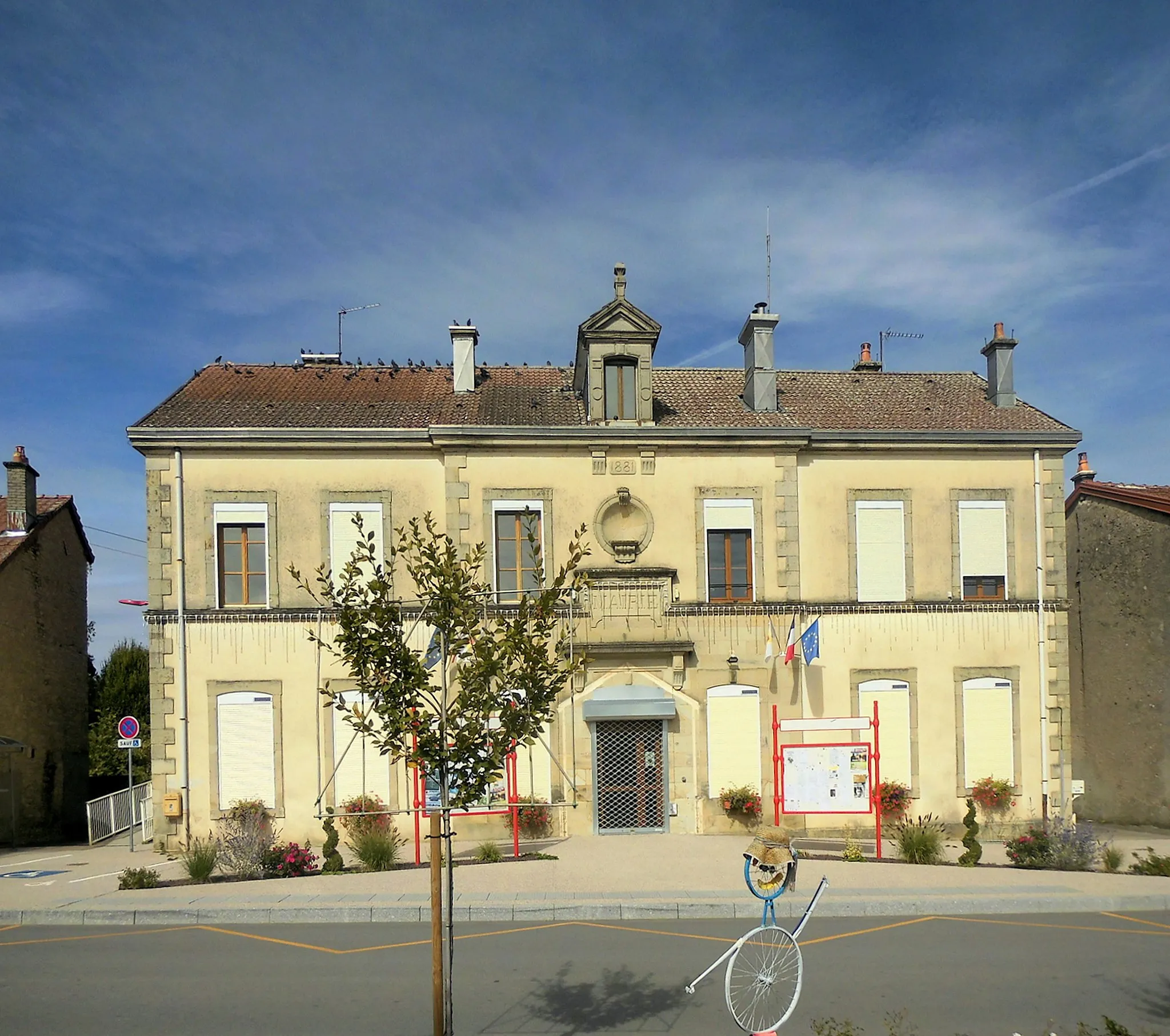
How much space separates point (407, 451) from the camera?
16828 mm

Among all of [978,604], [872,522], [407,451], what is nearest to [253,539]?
[407,451]

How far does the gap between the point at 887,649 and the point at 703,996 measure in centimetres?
1020

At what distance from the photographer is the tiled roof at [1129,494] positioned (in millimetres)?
18750

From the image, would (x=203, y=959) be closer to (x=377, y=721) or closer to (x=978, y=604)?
(x=377, y=721)

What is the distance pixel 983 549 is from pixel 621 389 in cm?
766

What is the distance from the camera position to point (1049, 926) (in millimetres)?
10539

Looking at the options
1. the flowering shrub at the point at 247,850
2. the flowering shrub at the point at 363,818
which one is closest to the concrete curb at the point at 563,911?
the flowering shrub at the point at 247,850

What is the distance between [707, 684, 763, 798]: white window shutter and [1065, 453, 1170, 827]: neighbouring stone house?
28.9 ft

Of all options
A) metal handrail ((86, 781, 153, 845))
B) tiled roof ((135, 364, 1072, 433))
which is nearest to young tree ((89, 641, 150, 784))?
metal handrail ((86, 781, 153, 845))

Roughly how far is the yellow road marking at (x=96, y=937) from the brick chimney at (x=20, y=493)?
1208cm

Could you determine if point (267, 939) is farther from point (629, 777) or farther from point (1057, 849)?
point (1057, 849)

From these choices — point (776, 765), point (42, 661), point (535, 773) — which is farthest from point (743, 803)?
point (42, 661)

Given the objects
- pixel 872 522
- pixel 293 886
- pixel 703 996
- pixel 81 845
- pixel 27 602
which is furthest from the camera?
pixel 27 602

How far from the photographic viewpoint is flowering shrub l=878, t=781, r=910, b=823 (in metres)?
16.5
